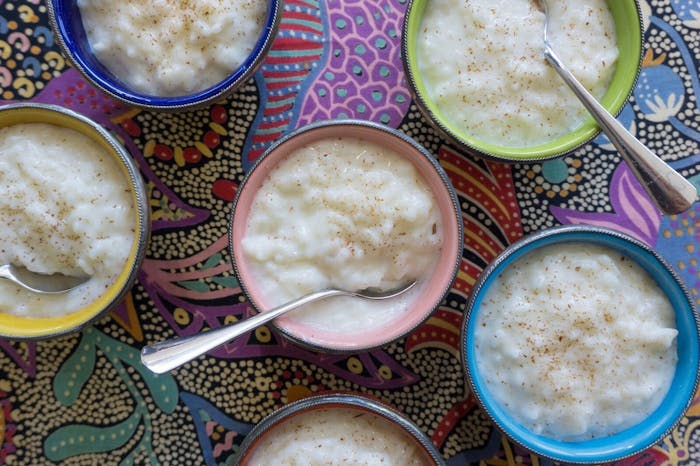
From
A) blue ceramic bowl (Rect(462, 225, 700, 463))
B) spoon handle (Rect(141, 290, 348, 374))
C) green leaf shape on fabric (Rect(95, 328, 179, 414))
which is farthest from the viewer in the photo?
green leaf shape on fabric (Rect(95, 328, 179, 414))

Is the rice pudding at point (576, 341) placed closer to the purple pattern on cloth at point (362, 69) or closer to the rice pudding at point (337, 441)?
the rice pudding at point (337, 441)

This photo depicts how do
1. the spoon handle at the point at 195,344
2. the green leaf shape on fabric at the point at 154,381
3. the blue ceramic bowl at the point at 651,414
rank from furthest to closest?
1. the green leaf shape on fabric at the point at 154,381
2. the blue ceramic bowl at the point at 651,414
3. the spoon handle at the point at 195,344

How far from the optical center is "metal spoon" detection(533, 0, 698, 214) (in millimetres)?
1849

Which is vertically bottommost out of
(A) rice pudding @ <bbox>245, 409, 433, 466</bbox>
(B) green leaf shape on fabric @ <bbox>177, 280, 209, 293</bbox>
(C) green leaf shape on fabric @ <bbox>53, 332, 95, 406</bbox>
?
(C) green leaf shape on fabric @ <bbox>53, 332, 95, 406</bbox>

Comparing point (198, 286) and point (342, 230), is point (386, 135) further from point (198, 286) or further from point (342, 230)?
point (198, 286)

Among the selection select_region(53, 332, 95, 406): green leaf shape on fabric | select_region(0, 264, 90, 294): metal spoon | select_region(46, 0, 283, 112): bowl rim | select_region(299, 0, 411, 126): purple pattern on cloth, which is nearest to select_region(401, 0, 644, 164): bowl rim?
select_region(299, 0, 411, 126): purple pattern on cloth

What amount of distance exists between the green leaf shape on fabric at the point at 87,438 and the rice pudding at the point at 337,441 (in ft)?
1.39

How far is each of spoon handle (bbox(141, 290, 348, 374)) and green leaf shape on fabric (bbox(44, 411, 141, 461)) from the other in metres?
0.42

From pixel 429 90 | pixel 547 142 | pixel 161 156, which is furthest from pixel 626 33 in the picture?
pixel 161 156

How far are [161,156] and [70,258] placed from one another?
0.41 metres

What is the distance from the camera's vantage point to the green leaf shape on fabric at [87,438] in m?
2.17

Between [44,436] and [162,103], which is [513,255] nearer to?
[162,103]

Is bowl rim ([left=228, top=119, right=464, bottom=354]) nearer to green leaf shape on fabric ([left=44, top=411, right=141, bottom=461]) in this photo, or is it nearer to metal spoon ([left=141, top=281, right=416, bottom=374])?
metal spoon ([left=141, top=281, right=416, bottom=374])

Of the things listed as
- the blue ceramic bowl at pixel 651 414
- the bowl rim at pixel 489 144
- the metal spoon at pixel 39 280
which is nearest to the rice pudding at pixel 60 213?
the metal spoon at pixel 39 280
